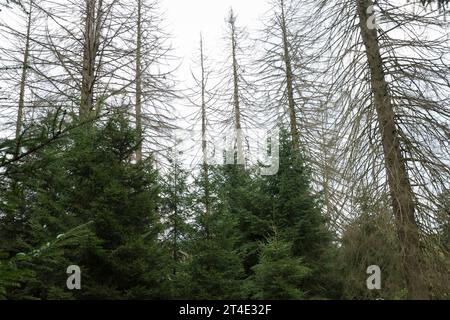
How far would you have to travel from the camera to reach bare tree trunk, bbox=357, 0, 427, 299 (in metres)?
6.30

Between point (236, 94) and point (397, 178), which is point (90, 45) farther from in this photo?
point (236, 94)

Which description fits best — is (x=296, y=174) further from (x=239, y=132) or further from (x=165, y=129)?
(x=239, y=132)

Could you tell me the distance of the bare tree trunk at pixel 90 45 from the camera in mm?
9625

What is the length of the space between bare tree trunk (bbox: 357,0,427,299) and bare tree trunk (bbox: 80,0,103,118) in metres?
6.08

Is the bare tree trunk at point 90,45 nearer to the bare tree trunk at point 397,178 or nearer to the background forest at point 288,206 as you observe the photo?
→ the background forest at point 288,206

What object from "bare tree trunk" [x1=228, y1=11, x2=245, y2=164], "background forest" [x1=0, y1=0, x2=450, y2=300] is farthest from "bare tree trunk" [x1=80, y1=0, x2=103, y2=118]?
"bare tree trunk" [x1=228, y1=11, x2=245, y2=164]

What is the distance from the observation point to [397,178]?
6418 mm

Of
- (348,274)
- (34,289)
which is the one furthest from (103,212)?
(348,274)

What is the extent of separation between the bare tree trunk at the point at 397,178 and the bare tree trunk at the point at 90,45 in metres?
6.08

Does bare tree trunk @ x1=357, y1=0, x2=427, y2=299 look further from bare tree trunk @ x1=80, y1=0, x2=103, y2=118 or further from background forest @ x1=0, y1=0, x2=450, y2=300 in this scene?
bare tree trunk @ x1=80, y1=0, x2=103, y2=118

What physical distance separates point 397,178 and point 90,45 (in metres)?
7.65

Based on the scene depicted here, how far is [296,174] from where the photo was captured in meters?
10.2

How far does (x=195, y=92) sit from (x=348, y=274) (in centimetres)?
1338

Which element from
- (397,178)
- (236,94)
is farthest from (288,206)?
(236,94)
